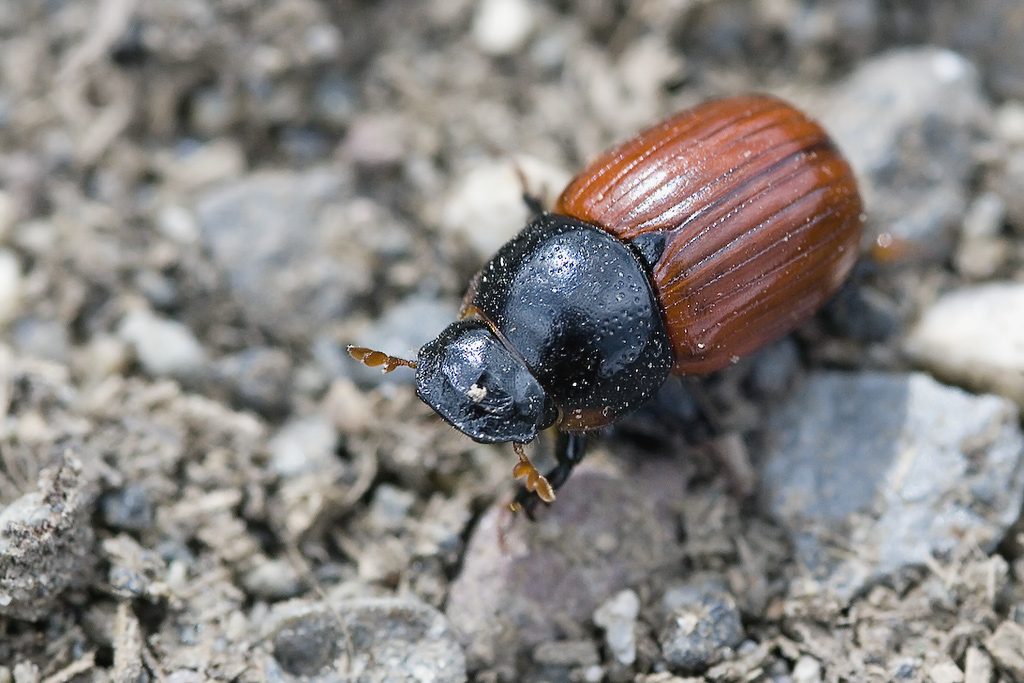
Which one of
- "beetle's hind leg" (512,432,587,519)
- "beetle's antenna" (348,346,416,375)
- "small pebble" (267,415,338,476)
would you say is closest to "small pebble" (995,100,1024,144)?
"beetle's hind leg" (512,432,587,519)

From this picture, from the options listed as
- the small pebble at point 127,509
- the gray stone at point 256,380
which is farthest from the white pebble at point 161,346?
the small pebble at point 127,509

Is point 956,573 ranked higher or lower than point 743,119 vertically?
lower

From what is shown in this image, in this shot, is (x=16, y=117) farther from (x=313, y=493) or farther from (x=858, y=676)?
(x=858, y=676)

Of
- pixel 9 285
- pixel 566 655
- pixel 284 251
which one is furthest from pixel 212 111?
pixel 566 655

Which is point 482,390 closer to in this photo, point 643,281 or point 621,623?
point 643,281

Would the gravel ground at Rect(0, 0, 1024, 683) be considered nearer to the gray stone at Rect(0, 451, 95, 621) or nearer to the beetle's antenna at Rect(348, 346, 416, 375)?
the gray stone at Rect(0, 451, 95, 621)

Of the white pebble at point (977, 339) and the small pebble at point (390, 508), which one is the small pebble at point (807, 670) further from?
the small pebble at point (390, 508)

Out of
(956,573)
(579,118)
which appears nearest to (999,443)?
(956,573)
